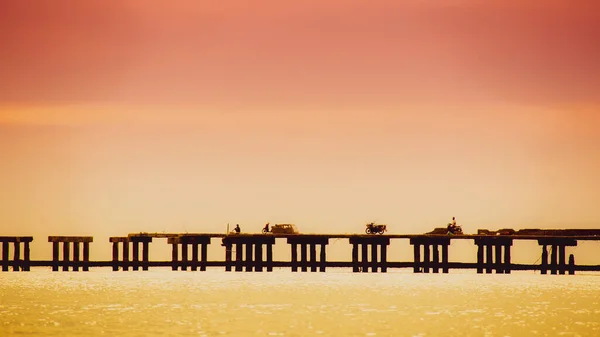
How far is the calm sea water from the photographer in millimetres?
62375

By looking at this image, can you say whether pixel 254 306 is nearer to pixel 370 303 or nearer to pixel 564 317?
pixel 370 303

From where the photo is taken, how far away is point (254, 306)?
76.4 m

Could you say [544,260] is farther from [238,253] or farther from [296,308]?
[296,308]

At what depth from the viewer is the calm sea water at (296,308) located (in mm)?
62375

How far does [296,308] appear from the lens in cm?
7519

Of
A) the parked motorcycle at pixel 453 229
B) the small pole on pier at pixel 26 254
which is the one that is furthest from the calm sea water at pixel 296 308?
the parked motorcycle at pixel 453 229

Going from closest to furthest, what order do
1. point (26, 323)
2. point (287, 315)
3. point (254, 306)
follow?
point (26, 323)
point (287, 315)
point (254, 306)

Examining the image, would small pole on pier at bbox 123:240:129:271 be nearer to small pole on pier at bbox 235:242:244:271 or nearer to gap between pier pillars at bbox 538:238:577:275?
small pole on pier at bbox 235:242:244:271

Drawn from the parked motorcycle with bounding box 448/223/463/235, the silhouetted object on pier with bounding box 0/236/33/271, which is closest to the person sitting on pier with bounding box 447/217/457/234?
the parked motorcycle with bounding box 448/223/463/235

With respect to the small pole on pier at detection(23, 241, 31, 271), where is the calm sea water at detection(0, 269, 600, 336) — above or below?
below

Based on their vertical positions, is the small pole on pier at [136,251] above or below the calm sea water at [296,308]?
above

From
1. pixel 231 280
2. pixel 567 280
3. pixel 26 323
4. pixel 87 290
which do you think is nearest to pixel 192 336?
pixel 26 323

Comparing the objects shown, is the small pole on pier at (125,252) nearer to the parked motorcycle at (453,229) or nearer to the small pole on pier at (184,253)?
the small pole on pier at (184,253)

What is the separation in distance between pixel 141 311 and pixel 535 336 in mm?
21639
